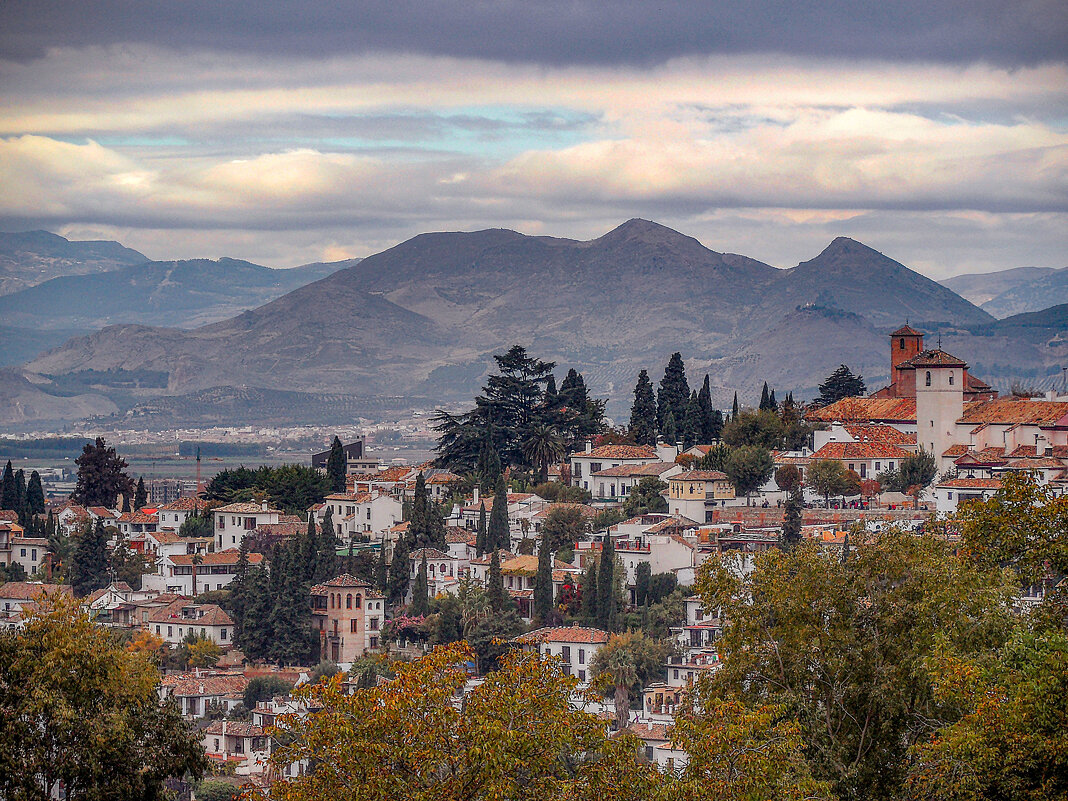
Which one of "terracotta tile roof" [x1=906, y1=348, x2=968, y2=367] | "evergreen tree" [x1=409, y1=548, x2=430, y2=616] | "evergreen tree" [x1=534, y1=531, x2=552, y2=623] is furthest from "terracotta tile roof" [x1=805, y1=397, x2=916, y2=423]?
"evergreen tree" [x1=409, y1=548, x2=430, y2=616]

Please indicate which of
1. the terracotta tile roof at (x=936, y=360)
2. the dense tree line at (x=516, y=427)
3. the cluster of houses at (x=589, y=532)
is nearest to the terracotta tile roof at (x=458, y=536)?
the cluster of houses at (x=589, y=532)

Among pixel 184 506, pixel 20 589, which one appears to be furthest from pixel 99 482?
pixel 20 589

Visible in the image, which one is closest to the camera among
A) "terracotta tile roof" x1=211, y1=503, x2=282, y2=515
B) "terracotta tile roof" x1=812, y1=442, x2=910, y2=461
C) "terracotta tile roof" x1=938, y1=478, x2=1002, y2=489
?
"terracotta tile roof" x1=938, y1=478, x2=1002, y2=489

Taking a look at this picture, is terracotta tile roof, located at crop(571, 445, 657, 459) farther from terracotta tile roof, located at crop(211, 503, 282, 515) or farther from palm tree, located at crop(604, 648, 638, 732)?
palm tree, located at crop(604, 648, 638, 732)

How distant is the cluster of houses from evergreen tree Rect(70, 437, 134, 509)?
2605mm

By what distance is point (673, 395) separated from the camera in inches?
3526

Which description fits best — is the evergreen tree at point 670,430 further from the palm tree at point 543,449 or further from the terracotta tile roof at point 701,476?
the terracotta tile roof at point 701,476

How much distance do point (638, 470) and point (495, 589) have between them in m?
17.8

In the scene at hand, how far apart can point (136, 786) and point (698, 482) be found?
52125mm

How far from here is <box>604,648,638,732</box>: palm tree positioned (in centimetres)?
5519

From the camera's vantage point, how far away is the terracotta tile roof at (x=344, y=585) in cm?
6600

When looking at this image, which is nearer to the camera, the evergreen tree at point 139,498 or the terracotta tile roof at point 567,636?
the terracotta tile roof at point 567,636

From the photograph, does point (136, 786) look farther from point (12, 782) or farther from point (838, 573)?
point (838, 573)

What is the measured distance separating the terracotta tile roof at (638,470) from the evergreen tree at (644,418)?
631cm
